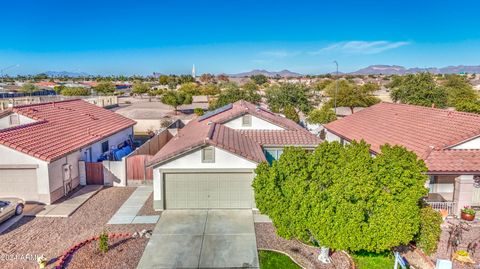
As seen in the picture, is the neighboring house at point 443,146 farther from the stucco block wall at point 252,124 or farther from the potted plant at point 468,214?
the stucco block wall at point 252,124

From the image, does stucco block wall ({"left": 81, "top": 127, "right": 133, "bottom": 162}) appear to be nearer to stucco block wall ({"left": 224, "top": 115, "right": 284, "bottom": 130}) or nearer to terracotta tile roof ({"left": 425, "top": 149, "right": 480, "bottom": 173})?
stucco block wall ({"left": 224, "top": 115, "right": 284, "bottom": 130})

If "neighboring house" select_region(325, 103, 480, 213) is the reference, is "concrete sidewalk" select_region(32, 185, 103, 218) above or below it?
below

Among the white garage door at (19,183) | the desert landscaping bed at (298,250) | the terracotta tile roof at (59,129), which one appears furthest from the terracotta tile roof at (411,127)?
the white garage door at (19,183)

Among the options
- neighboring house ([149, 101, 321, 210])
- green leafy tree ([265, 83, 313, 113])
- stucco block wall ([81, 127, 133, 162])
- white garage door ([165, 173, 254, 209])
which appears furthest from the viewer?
green leafy tree ([265, 83, 313, 113])

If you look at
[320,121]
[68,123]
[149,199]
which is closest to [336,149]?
[149,199]

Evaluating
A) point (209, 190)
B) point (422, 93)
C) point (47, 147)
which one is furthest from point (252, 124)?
point (422, 93)

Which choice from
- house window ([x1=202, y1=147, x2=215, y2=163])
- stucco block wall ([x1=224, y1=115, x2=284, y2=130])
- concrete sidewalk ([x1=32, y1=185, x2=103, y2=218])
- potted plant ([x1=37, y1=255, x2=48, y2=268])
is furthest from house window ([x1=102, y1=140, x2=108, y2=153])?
potted plant ([x1=37, y1=255, x2=48, y2=268])
